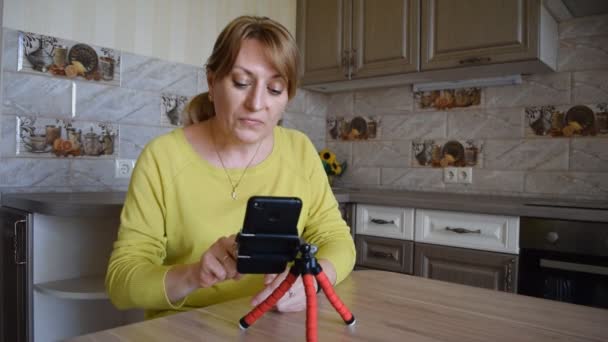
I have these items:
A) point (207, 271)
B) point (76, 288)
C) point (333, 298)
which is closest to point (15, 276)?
point (76, 288)

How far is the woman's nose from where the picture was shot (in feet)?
3.01

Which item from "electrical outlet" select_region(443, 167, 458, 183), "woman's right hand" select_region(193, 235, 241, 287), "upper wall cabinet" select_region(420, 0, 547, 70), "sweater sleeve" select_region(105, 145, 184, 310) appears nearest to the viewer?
"woman's right hand" select_region(193, 235, 241, 287)

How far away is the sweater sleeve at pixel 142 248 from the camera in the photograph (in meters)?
0.79

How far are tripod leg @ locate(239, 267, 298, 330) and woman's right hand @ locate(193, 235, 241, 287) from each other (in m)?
0.05

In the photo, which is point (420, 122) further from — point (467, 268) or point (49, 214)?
point (49, 214)

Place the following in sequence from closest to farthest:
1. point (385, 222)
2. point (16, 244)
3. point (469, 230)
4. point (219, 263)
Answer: point (219, 263)
point (16, 244)
point (469, 230)
point (385, 222)

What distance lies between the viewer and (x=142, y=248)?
89cm

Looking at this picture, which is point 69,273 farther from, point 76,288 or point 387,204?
point 387,204

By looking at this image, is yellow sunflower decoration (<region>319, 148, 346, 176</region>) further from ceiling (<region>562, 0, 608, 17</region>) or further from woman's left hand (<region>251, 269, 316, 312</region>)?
woman's left hand (<region>251, 269, 316, 312</region>)

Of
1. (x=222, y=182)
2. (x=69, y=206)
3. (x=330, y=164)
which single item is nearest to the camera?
(x=222, y=182)

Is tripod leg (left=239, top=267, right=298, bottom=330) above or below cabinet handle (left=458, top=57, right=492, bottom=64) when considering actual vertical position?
below

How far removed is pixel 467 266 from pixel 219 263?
61.4 inches

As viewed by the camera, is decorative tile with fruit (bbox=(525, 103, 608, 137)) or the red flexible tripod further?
decorative tile with fruit (bbox=(525, 103, 608, 137))

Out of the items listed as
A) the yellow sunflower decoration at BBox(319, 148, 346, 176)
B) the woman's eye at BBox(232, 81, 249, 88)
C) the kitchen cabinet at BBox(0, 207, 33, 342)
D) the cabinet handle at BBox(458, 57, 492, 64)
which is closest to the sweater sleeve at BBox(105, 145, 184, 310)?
the woman's eye at BBox(232, 81, 249, 88)
